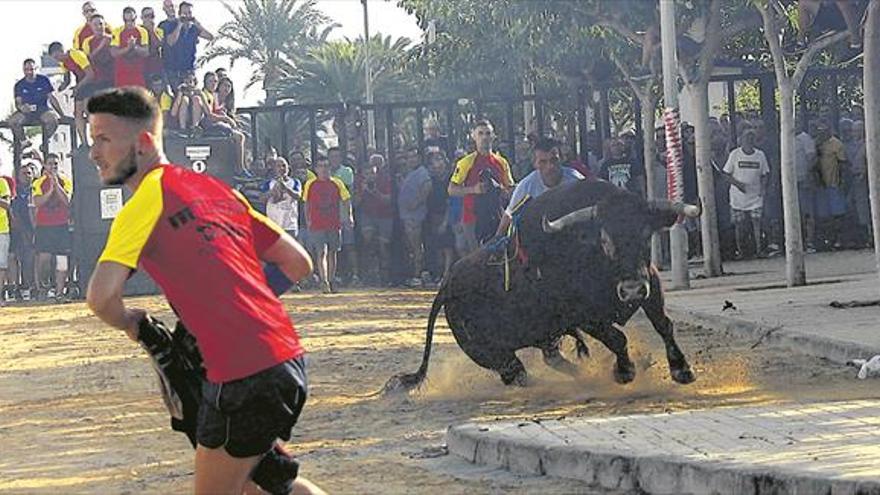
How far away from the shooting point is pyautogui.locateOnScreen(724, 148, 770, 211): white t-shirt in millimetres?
26438

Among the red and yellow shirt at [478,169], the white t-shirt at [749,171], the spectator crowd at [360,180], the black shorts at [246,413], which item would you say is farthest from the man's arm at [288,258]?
the white t-shirt at [749,171]

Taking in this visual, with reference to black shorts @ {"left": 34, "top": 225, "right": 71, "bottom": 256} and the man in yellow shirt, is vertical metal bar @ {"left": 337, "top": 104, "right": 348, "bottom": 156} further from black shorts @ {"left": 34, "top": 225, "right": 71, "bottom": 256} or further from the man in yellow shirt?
the man in yellow shirt

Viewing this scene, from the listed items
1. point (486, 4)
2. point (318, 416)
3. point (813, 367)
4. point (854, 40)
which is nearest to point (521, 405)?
point (318, 416)

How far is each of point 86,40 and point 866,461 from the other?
19.5 metres

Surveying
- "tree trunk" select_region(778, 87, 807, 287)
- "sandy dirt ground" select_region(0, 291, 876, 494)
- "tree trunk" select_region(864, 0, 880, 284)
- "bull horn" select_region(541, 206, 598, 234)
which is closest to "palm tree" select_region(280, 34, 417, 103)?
"tree trunk" select_region(778, 87, 807, 287)

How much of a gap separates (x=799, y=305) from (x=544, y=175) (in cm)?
470

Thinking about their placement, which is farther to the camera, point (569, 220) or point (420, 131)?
point (420, 131)

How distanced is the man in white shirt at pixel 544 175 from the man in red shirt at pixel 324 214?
12.9m

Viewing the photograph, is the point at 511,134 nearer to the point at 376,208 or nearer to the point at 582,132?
the point at 582,132

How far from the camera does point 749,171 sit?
26.4 metres

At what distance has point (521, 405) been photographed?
39.9 feet

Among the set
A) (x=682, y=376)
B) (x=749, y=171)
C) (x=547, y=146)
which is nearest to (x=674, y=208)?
(x=547, y=146)

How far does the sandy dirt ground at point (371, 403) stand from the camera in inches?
374

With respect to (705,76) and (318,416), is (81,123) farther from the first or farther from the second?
(318,416)
